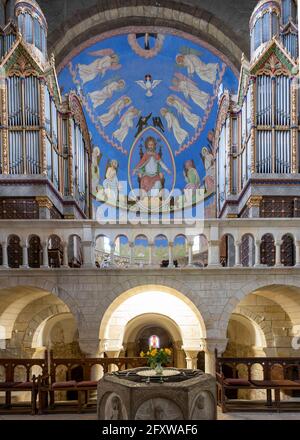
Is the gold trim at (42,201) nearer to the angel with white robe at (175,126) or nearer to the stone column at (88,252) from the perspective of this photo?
the stone column at (88,252)

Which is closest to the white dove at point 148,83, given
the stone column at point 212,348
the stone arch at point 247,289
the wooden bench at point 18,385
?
the stone arch at point 247,289

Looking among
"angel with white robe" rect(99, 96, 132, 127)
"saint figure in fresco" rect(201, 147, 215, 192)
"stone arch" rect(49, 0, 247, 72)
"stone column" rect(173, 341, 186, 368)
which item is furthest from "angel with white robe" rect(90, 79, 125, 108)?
"stone column" rect(173, 341, 186, 368)

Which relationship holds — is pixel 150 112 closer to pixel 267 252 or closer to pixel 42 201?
pixel 42 201

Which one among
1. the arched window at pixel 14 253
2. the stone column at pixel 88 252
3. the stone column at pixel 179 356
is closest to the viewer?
the stone column at pixel 88 252

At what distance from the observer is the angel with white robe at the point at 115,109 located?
20.2 metres

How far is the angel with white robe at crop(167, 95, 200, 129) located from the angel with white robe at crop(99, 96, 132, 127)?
1.79m

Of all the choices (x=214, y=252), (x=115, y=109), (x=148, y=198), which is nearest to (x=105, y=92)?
(x=115, y=109)

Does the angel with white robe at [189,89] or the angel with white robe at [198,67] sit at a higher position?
the angel with white robe at [198,67]

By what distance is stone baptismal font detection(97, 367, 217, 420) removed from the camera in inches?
253

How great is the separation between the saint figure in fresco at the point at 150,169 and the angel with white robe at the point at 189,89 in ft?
8.03

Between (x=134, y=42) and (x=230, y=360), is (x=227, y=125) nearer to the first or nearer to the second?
(x=134, y=42)

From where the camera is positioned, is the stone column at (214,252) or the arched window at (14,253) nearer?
the stone column at (214,252)

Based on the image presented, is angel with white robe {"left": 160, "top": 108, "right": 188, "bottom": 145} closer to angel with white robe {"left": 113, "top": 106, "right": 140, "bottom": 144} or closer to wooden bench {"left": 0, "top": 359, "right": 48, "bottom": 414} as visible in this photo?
angel with white robe {"left": 113, "top": 106, "right": 140, "bottom": 144}

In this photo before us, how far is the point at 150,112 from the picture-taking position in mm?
20578
